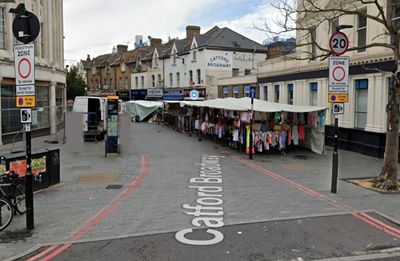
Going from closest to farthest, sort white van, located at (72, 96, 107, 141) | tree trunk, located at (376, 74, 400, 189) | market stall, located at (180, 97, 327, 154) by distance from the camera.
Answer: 1. tree trunk, located at (376, 74, 400, 189)
2. market stall, located at (180, 97, 327, 154)
3. white van, located at (72, 96, 107, 141)

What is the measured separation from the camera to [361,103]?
16.7m

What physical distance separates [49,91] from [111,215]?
19.0 meters

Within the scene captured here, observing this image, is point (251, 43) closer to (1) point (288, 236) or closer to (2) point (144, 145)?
(2) point (144, 145)

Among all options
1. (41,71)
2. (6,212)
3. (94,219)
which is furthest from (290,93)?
(6,212)

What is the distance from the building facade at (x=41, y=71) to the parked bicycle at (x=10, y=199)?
1047 centimetres

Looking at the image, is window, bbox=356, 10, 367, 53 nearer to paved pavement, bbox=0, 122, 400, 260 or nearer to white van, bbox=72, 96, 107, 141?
paved pavement, bbox=0, 122, 400, 260

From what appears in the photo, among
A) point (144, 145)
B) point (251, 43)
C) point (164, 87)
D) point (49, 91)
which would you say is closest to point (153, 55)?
point (164, 87)

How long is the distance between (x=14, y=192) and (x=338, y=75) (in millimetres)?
8361

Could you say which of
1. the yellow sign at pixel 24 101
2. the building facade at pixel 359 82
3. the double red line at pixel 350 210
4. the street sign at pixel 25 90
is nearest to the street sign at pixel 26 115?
the yellow sign at pixel 24 101

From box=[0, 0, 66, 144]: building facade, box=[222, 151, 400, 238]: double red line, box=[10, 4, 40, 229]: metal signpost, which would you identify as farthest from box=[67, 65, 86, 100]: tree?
box=[10, 4, 40, 229]: metal signpost

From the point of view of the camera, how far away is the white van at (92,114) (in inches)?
846

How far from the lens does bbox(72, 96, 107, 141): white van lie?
70.5ft

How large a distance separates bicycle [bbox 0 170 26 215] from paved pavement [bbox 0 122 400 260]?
13.0 inches

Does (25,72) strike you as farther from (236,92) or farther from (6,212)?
(236,92)
